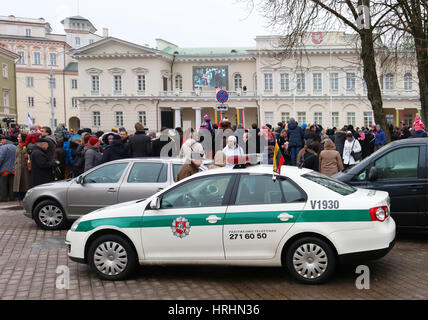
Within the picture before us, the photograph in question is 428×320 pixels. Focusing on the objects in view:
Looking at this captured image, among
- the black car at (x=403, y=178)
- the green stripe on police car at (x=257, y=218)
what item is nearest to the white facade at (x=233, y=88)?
the black car at (x=403, y=178)

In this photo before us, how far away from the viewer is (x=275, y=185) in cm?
644

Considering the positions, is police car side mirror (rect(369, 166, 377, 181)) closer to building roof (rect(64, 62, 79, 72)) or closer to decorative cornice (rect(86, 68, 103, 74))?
decorative cornice (rect(86, 68, 103, 74))

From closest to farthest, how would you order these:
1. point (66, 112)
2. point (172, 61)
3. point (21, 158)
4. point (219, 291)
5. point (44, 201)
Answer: point (219, 291) < point (44, 201) < point (21, 158) < point (172, 61) < point (66, 112)

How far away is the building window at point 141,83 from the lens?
6319 centimetres

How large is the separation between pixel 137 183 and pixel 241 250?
154 inches

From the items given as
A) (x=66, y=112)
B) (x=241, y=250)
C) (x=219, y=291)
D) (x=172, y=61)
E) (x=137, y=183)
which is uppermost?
(x=172, y=61)

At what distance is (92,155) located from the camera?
40.0ft

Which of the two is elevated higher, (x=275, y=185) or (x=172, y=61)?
(x=172, y=61)

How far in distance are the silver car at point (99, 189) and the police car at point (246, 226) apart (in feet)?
9.02

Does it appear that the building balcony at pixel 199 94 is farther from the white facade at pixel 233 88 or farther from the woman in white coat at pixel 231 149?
the woman in white coat at pixel 231 149

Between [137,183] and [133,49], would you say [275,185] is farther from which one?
[133,49]

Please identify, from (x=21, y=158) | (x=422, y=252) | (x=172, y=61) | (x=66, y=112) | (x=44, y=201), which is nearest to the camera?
(x=422, y=252)

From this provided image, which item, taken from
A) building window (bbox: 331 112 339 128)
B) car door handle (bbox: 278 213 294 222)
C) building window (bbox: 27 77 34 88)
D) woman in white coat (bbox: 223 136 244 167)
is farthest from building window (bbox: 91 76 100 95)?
car door handle (bbox: 278 213 294 222)

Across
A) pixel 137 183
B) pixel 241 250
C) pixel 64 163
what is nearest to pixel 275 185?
pixel 241 250
